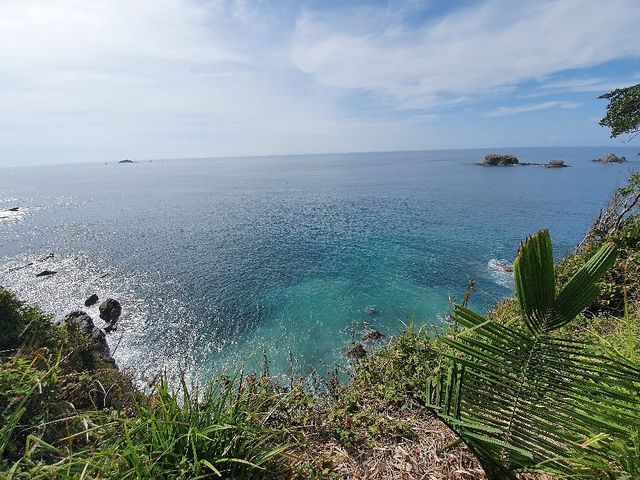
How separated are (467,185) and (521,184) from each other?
47.2 feet

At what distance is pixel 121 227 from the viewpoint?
57.1 metres

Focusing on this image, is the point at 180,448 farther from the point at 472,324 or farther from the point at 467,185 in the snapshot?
the point at 467,185

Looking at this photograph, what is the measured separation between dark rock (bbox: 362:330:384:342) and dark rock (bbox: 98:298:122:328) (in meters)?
20.8

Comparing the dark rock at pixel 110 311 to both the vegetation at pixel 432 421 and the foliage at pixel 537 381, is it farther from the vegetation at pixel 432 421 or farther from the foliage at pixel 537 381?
the foliage at pixel 537 381

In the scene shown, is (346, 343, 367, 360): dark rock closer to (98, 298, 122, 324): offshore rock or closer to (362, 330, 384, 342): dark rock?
(362, 330, 384, 342): dark rock

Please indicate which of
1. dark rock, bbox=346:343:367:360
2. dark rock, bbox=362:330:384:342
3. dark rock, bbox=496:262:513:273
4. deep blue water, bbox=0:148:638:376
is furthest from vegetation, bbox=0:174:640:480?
dark rock, bbox=496:262:513:273

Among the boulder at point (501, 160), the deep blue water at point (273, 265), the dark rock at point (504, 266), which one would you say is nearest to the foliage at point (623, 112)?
the deep blue water at point (273, 265)

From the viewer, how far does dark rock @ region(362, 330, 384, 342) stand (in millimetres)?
21688

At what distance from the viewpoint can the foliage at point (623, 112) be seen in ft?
54.3

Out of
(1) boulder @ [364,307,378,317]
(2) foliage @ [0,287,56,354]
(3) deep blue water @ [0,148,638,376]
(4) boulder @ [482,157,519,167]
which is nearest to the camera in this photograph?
(2) foliage @ [0,287,56,354]

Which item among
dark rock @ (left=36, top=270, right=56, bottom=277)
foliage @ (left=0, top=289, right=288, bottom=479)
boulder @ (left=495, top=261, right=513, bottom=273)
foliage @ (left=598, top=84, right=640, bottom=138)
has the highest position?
foliage @ (left=598, top=84, right=640, bottom=138)

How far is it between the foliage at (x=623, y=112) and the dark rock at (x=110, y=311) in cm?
3660

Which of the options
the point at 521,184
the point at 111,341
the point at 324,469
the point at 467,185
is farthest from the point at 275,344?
the point at 521,184

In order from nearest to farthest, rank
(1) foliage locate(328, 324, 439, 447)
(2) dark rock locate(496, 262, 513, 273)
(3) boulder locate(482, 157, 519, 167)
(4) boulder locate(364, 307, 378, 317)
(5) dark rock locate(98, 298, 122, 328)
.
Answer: (1) foliage locate(328, 324, 439, 447) → (4) boulder locate(364, 307, 378, 317) → (5) dark rock locate(98, 298, 122, 328) → (2) dark rock locate(496, 262, 513, 273) → (3) boulder locate(482, 157, 519, 167)
